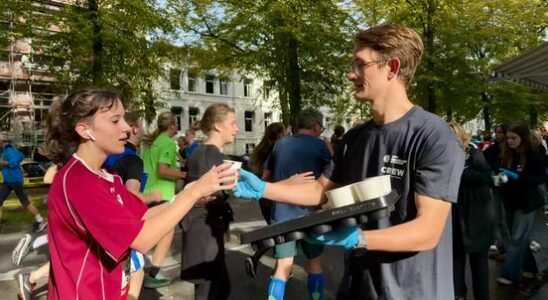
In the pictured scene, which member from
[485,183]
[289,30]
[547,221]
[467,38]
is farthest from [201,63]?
[485,183]

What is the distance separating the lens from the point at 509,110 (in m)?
A: 26.8

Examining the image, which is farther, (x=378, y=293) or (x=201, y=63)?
(x=201, y=63)

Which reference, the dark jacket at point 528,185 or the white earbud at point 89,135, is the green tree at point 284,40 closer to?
the dark jacket at point 528,185

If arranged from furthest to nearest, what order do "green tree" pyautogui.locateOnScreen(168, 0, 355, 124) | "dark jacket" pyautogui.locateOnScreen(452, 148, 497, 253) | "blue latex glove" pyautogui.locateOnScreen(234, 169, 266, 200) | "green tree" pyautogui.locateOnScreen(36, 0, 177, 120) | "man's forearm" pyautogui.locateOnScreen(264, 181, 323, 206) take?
"green tree" pyautogui.locateOnScreen(168, 0, 355, 124) → "green tree" pyautogui.locateOnScreen(36, 0, 177, 120) → "dark jacket" pyautogui.locateOnScreen(452, 148, 497, 253) → "blue latex glove" pyautogui.locateOnScreen(234, 169, 266, 200) → "man's forearm" pyautogui.locateOnScreen(264, 181, 323, 206)

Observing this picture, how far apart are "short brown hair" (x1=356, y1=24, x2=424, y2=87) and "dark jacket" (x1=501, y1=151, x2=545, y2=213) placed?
4252 millimetres

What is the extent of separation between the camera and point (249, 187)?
8.21ft

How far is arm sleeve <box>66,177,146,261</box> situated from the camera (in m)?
1.90

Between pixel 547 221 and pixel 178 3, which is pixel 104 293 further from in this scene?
pixel 178 3

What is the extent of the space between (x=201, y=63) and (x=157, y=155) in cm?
1497

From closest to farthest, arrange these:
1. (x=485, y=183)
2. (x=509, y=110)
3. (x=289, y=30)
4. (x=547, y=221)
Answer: (x=485, y=183) < (x=547, y=221) < (x=289, y=30) < (x=509, y=110)

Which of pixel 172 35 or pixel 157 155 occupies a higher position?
pixel 172 35

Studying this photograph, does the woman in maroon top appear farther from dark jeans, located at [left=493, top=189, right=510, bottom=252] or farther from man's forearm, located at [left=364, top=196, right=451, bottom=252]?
dark jeans, located at [left=493, top=189, right=510, bottom=252]

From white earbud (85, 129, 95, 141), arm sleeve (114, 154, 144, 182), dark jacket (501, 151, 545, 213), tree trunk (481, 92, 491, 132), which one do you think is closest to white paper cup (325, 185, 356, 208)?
white earbud (85, 129, 95, 141)

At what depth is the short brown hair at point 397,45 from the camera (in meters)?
1.90
